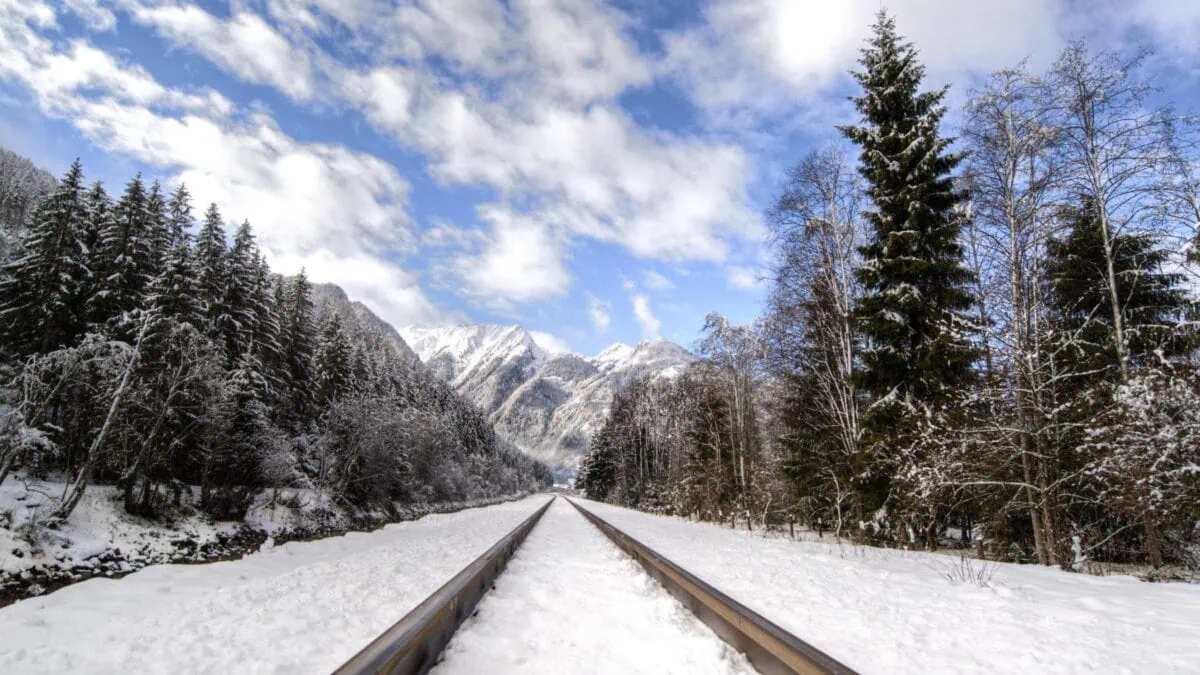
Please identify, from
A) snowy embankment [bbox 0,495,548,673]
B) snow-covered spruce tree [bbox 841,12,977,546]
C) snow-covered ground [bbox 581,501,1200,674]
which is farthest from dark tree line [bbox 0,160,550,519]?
snow-covered spruce tree [bbox 841,12,977,546]

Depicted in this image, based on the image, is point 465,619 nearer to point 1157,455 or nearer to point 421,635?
point 421,635

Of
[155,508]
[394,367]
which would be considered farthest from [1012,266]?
[394,367]

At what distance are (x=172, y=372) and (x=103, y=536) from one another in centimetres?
554

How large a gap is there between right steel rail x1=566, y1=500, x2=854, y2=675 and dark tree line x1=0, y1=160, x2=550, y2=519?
1769cm

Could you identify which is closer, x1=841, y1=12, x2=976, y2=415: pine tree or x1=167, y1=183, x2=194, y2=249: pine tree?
x1=841, y1=12, x2=976, y2=415: pine tree

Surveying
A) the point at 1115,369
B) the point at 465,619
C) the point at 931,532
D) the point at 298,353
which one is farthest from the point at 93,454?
the point at 1115,369

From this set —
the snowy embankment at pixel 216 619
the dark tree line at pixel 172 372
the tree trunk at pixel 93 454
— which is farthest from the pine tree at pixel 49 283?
the snowy embankment at pixel 216 619

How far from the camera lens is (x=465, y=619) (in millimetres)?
5543

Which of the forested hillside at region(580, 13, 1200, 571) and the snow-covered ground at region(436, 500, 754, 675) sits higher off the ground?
the forested hillside at region(580, 13, 1200, 571)

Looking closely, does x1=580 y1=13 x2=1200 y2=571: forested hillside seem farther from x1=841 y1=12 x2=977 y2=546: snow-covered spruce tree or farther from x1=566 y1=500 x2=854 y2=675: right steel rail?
x1=566 y1=500 x2=854 y2=675: right steel rail

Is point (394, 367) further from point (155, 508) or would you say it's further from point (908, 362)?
point (908, 362)

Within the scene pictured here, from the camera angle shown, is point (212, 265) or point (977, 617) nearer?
point (977, 617)

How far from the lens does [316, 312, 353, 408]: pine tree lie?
127ft

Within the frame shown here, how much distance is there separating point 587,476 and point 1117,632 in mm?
77304
